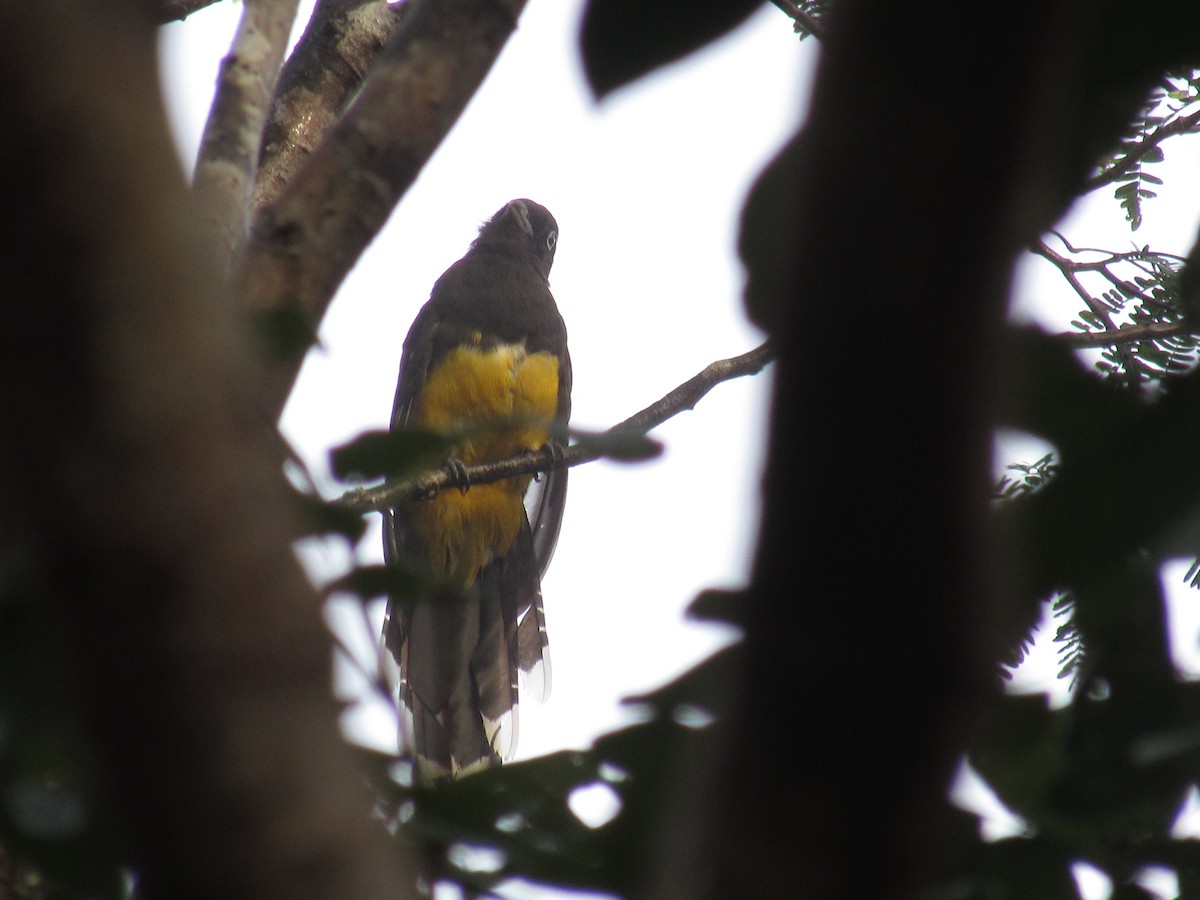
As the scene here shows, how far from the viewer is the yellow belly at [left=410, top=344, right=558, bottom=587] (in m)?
5.51

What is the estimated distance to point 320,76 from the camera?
3.04 meters

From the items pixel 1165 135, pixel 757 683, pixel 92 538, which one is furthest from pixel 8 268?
pixel 1165 135

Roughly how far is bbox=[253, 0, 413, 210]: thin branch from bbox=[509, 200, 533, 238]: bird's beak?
135 inches

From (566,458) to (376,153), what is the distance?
82.7 inches

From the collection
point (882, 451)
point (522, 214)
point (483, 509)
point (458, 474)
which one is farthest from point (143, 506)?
point (522, 214)

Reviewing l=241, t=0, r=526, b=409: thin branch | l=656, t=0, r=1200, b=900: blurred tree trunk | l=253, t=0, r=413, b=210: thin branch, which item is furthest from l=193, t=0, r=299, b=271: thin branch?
l=253, t=0, r=413, b=210: thin branch

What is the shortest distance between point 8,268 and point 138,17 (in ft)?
0.55

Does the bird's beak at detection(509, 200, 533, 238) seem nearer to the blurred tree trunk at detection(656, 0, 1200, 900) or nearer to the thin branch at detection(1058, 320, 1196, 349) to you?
the thin branch at detection(1058, 320, 1196, 349)

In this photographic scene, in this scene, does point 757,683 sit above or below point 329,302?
below

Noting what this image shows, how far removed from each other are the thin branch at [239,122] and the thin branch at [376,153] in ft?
0.47

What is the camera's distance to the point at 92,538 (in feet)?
1.75

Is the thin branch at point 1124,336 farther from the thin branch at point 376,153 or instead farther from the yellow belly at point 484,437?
the yellow belly at point 484,437

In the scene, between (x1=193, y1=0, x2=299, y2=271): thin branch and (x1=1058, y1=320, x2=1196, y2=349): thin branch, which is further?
(x1=1058, y1=320, x2=1196, y2=349): thin branch

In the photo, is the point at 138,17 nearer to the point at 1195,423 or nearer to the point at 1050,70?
the point at 1050,70
